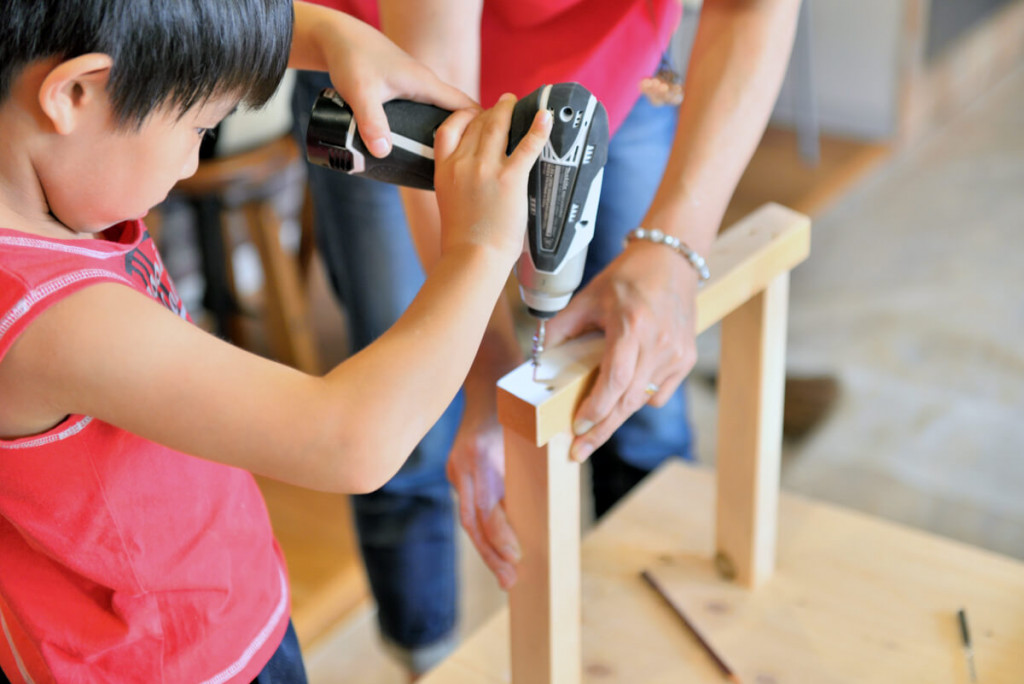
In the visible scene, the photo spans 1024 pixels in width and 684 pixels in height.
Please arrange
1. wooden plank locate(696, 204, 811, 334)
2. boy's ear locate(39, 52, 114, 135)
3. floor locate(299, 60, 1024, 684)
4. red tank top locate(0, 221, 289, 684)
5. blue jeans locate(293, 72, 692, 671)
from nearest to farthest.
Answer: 1. boy's ear locate(39, 52, 114, 135)
2. red tank top locate(0, 221, 289, 684)
3. wooden plank locate(696, 204, 811, 334)
4. blue jeans locate(293, 72, 692, 671)
5. floor locate(299, 60, 1024, 684)

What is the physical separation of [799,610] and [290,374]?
2.11 feet

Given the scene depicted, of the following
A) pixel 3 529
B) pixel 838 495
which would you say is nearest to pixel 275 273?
pixel 838 495

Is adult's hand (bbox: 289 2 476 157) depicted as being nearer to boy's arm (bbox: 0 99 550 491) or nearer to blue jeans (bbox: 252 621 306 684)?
boy's arm (bbox: 0 99 550 491)

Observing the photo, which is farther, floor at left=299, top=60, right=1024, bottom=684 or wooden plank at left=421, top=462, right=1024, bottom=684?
floor at left=299, top=60, right=1024, bottom=684

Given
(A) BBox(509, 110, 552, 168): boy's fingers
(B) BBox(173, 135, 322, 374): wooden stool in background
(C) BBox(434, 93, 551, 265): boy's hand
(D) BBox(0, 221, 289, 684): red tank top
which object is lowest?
(B) BBox(173, 135, 322, 374): wooden stool in background

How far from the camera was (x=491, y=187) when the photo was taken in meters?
0.61

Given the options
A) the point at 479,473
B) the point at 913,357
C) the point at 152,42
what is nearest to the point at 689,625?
the point at 479,473

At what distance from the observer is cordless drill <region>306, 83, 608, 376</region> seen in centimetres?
63

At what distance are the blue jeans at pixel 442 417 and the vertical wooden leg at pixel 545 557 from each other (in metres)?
0.38

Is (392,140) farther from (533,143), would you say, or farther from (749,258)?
Result: (749,258)

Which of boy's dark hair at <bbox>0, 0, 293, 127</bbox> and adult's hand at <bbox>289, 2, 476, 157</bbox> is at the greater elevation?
boy's dark hair at <bbox>0, 0, 293, 127</bbox>

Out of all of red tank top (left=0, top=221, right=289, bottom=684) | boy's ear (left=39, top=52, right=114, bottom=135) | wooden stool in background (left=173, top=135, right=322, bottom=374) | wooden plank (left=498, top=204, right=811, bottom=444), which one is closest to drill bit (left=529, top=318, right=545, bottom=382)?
wooden plank (left=498, top=204, right=811, bottom=444)

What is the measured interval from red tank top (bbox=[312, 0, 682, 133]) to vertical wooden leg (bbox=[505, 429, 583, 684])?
33 cm

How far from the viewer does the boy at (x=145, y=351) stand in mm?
533
